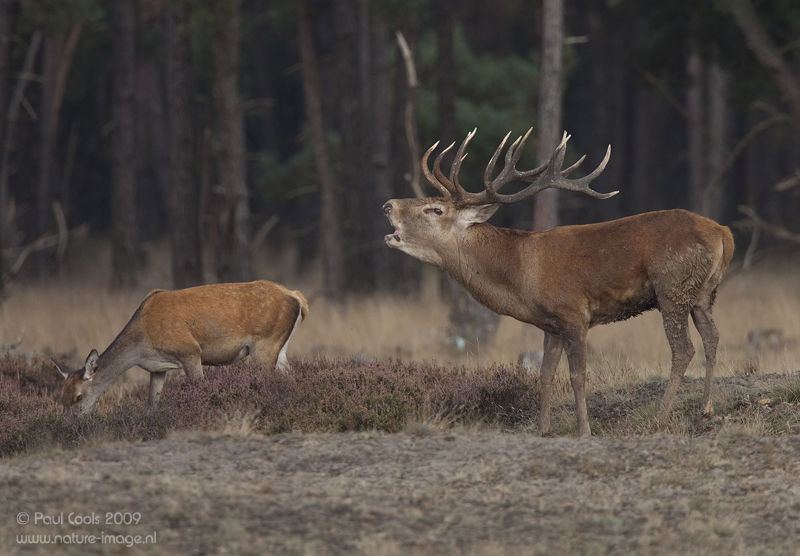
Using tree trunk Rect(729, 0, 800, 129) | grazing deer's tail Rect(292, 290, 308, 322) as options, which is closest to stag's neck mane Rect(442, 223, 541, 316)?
grazing deer's tail Rect(292, 290, 308, 322)

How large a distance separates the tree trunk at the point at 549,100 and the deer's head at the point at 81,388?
6506 millimetres

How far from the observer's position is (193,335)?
8.68m

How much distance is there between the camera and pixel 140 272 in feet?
85.4

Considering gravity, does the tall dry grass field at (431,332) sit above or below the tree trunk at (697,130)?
below

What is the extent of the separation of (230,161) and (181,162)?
1.68 m

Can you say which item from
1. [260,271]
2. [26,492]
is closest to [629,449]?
[26,492]

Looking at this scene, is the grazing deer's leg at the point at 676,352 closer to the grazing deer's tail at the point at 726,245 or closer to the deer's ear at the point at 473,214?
the grazing deer's tail at the point at 726,245

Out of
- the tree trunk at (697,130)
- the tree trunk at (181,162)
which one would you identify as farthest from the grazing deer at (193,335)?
the tree trunk at (697,130)

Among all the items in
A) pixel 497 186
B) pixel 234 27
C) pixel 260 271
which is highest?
pixel 234 27

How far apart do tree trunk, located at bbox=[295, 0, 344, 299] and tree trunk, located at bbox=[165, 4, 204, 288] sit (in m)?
2.00

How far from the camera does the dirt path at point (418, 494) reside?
4875 millimetres

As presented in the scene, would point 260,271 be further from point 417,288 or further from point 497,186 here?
point 497,186

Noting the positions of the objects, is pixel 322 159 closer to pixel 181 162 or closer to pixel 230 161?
pixel 230 161

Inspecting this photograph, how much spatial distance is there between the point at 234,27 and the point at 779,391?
36.0 ft
